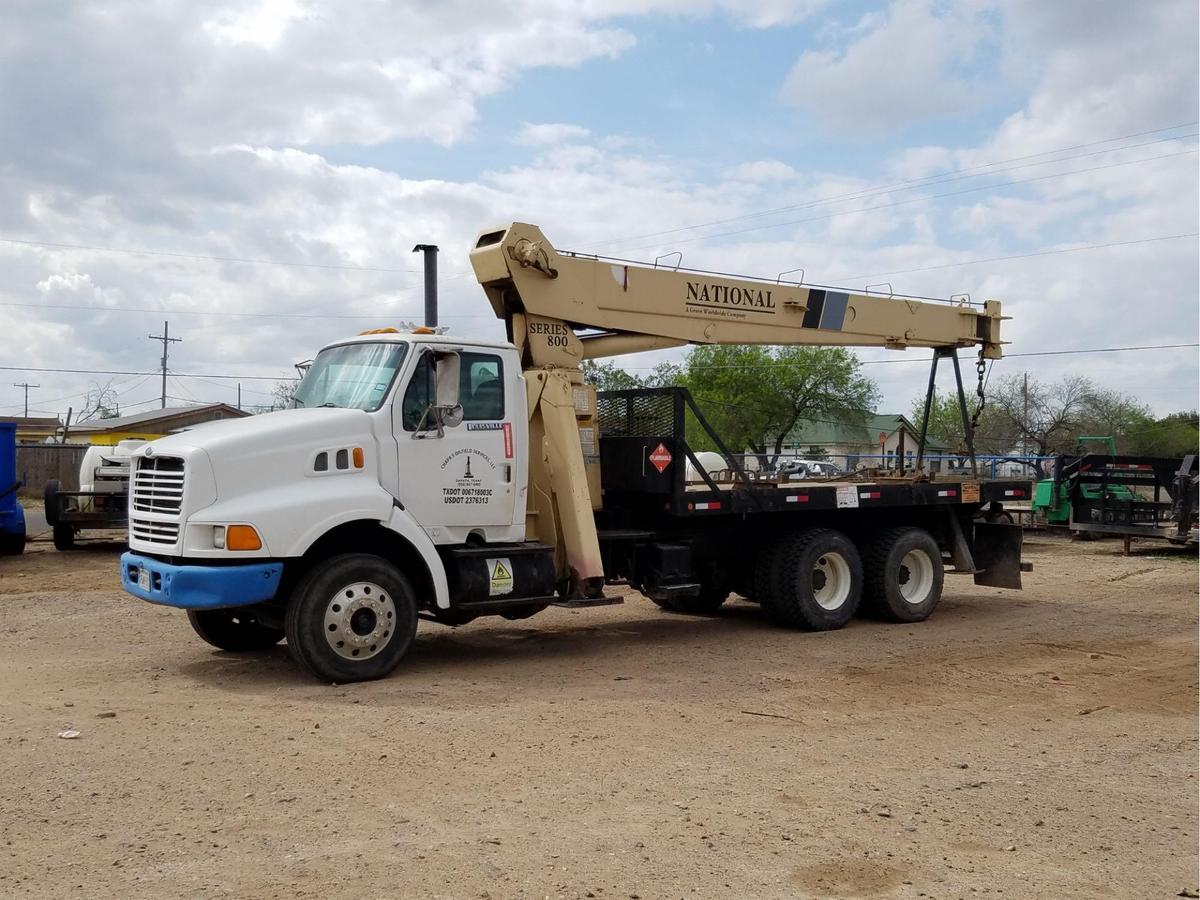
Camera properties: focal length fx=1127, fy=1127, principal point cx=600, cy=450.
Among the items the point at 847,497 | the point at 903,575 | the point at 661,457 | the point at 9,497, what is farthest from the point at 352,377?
the point at 9,497

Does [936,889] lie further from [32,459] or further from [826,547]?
[32,459]

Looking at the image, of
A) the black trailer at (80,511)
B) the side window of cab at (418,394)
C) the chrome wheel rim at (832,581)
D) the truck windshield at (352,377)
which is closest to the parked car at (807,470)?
the chrome wheel rim at (832,581)

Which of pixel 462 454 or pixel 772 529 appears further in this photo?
pixel 772 529

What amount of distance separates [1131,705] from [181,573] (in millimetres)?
6863

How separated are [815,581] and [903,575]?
139cm

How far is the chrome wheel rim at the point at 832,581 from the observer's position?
11.8m

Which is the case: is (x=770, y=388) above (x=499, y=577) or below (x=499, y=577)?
above

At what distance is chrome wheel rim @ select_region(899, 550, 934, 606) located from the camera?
41.0ft

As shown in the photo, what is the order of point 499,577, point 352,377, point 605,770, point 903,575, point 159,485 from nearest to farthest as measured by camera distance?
1. point 605,770
2. point 159,485
3. point 352,377
4. point 499,577
5. point 903,575

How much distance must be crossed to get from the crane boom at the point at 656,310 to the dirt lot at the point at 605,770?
2.92 metres

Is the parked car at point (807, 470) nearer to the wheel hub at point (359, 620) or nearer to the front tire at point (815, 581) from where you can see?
the front tire at point (815, 581)

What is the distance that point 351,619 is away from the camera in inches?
329

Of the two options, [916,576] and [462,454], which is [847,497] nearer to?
[916,576]

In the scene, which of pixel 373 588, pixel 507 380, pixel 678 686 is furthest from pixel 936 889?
pixel 507 380
